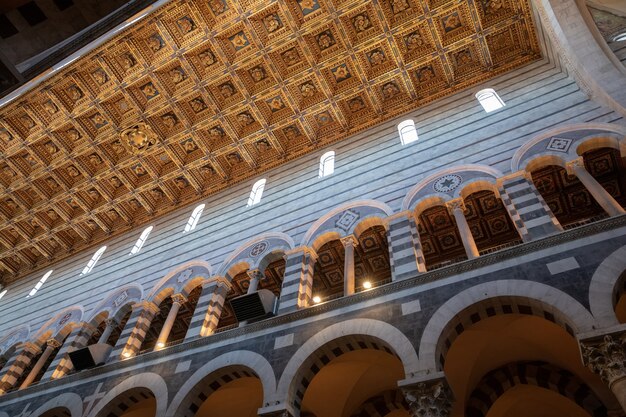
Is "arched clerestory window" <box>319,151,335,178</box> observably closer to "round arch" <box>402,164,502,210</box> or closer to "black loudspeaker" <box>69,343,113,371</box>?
"round arch" <box>402,164,502,210</box>

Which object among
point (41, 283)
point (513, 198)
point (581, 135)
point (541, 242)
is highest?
point (41, 283)

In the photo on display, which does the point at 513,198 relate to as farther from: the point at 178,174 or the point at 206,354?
the point at 178,174

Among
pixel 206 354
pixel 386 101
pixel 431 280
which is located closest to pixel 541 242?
pixel 431 280

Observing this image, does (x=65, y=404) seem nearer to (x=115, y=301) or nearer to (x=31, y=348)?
(x=115, y=301)

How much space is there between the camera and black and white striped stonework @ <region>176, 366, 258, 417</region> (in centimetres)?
803

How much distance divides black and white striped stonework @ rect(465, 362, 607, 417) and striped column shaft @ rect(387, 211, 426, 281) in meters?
2.76

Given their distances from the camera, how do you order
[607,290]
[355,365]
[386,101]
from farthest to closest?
[386,101] < [355,365] < [607,290]

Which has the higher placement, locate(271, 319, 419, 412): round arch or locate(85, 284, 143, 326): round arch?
locate(85, 284, 143, 326): round arch

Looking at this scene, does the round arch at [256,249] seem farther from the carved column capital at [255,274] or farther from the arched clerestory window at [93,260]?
the arched clerestory window at [93,260]

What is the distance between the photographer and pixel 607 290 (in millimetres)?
5875

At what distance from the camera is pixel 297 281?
30.6 ft

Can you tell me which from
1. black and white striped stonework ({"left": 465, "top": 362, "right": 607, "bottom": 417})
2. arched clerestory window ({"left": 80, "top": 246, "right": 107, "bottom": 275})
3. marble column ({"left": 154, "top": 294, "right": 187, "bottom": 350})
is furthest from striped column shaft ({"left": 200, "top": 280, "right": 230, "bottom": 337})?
arched clerestory window ({"left": 80, "top": 246, "right": 107, "bottom": 275})

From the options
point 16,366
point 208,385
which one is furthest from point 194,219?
point 208,385

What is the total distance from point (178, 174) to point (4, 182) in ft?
24.2
